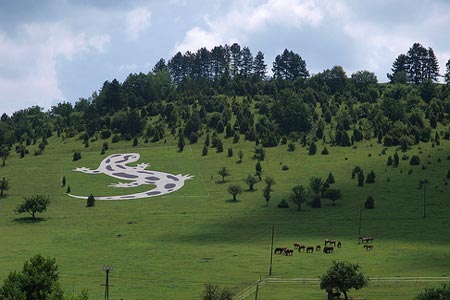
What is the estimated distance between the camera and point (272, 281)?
78.1m

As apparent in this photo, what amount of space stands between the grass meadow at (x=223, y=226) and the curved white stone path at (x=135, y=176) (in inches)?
137

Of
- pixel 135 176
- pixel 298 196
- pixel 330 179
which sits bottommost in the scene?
pixel 298 196

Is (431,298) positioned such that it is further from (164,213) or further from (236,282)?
(164,213)

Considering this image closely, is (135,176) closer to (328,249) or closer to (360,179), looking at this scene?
(360,179)

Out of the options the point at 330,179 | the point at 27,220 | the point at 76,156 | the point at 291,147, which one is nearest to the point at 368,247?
the point at 330,179

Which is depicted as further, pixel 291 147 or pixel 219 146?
pixel 219 146

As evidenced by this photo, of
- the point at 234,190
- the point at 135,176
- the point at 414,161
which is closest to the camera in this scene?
the point at 234,190

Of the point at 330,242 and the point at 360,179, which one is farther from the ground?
the point at 360,179

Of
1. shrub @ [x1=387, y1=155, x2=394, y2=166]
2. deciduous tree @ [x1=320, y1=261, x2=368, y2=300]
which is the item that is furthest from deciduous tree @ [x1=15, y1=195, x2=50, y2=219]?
shrub @ [x1=387, y1=155, x2=394, y2=166]

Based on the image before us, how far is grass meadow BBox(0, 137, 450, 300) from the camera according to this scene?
81.2 metres

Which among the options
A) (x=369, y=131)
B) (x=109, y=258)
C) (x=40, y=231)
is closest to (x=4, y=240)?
(x=40, y=231)

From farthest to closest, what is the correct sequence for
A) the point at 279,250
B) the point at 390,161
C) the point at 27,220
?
1. the point at 390,161
2. the point at 27,220
3. the point at 279,250

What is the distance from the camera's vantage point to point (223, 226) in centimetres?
12056

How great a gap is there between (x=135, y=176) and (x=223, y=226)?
58082mm
